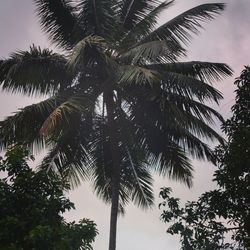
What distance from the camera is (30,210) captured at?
11.0 metres

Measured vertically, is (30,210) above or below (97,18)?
below

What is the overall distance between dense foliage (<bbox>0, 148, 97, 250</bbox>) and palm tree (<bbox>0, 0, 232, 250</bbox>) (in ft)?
13.3

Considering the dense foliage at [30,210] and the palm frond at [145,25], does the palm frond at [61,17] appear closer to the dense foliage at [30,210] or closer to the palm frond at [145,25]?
the palm frond at [145,25]

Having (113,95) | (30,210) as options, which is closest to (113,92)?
(113,95)

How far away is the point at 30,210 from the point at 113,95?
788cm

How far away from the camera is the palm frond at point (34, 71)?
55.9 feet

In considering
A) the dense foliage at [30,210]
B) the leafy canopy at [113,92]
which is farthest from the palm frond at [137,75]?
the dense foliage at [30,210]

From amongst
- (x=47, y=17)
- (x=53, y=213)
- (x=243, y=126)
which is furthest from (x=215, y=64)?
(x=53, y=213)

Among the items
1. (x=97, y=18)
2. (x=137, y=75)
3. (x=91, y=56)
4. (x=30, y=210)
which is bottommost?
(x=30, y=210)

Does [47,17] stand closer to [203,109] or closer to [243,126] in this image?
[203,109]

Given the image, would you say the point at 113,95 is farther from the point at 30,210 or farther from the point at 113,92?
the point at 30,210

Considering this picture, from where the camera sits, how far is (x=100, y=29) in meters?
18.3

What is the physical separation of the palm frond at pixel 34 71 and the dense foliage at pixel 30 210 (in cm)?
571

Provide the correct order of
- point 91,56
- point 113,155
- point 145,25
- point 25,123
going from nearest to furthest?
1. point 25,123
2. point 91,56
3. point 113,155
4. point 145,25
